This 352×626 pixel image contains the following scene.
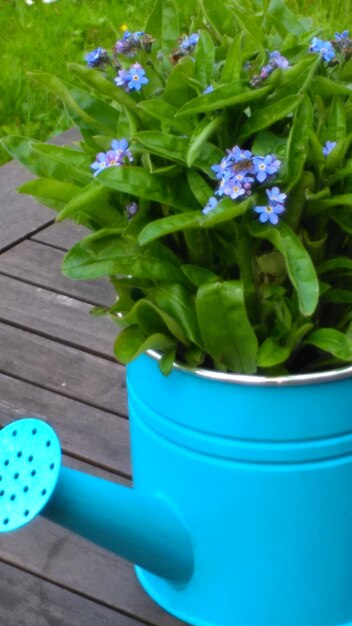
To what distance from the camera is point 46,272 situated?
5.89 feet

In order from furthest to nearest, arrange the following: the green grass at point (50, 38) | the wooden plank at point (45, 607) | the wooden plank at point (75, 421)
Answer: the green grass at point (50, 38)
the wooden plank at point (75, 421)
the wooden plank at point (45, 607)

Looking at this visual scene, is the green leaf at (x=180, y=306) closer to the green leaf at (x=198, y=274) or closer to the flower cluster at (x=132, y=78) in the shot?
the green leaf at (x=198, y=274)

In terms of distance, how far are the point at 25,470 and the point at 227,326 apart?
0.22 meters

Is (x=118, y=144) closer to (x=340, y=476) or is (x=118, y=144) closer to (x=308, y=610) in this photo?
(x=340, y=476)

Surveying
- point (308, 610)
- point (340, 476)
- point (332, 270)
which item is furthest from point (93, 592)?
point (332, 270)

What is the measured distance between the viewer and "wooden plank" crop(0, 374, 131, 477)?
4.72 feet

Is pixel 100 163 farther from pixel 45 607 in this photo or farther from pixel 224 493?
pixel 45 607

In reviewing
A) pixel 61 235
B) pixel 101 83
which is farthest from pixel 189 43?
pixel 61 235

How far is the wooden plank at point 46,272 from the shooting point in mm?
1742

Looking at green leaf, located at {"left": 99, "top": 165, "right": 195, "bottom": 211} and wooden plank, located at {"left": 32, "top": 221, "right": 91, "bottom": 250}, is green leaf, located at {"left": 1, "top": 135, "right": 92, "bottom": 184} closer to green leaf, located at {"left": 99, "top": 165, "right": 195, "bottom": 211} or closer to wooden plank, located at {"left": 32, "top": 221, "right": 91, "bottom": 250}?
green leaf, located at {"left": 99, "top": 165, "right": 195, "bottom": 211}

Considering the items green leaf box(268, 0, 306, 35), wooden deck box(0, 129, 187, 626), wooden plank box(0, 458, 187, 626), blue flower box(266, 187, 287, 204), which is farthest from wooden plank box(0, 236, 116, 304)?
blue flower box(266, 187, 287, 204)

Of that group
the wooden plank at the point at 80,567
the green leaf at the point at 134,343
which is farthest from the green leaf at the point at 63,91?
the wooden plank at the point at 80,567

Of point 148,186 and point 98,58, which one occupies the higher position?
point 98,58

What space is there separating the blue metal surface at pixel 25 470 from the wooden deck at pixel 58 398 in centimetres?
30
